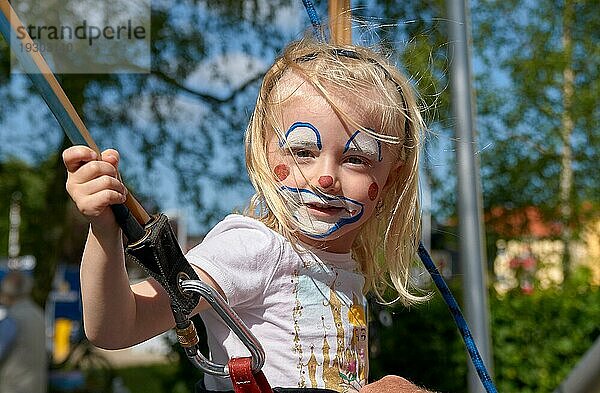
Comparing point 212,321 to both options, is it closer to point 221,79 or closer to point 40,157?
point 221,79

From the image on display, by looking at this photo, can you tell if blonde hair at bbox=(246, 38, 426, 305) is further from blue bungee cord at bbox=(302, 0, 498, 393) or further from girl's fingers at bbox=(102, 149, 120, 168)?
girl's fingers at bbox=(102, 149, 120, 168)

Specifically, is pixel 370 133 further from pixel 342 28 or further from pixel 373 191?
pixel 342 28

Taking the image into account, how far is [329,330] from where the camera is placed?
3.87 feet

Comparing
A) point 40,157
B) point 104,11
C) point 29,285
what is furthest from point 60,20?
point 29,285

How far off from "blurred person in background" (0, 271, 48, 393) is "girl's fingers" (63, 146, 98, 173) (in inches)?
180

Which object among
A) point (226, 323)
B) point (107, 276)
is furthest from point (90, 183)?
point (226, 323)

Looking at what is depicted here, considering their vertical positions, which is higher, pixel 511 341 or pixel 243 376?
pixel 243 376

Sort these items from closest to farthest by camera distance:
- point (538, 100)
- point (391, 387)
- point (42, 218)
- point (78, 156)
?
point (78, 156) < point (391, 387) < point (42, 218) < point (538, 100)

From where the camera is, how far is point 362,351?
1.24 metres

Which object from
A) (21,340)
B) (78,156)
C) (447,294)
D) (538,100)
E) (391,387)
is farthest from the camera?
(538,100)

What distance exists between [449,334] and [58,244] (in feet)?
8.51

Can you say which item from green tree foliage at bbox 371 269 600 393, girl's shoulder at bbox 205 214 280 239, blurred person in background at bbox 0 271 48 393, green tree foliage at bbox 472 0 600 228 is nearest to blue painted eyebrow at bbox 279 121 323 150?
girl's shoulder at bbox 205 214 280 239

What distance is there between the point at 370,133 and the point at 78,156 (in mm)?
438

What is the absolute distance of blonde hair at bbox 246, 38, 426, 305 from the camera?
119 cm
